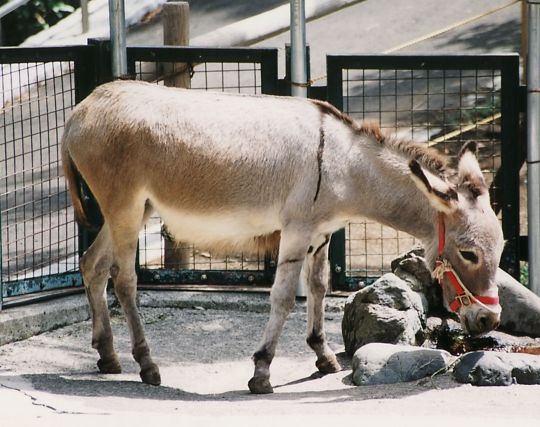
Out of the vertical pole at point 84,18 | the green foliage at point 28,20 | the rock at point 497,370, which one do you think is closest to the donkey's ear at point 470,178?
the rock at point 497,370

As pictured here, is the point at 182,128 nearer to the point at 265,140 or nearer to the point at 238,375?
the point at 265,140

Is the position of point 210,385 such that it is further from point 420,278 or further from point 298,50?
point 298,50

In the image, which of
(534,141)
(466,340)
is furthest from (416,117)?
(466,340)

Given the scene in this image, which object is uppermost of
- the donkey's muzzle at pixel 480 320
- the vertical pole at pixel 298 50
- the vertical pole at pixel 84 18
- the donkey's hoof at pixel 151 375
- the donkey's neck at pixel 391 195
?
the vertical pole at pixel 298 50

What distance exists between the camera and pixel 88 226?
27.5 ft

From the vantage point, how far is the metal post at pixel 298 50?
9.52 m

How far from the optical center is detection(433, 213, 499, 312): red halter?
299 inches

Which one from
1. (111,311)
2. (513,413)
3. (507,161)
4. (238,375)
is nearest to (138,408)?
(238,375)

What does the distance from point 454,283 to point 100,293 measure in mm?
2454

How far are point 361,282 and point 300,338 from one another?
950mm

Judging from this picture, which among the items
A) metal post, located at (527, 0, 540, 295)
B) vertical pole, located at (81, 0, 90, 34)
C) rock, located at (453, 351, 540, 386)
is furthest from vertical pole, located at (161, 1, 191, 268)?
vertical pole, located at (81, 0, 90, 34)

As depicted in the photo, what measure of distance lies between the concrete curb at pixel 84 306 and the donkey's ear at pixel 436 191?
93.9 inches

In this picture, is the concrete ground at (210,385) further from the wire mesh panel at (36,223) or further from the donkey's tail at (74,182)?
the donkey's tail at (74,182)

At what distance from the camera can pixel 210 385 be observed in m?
8.13
